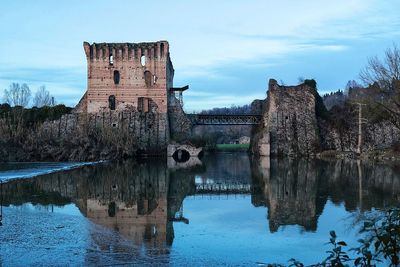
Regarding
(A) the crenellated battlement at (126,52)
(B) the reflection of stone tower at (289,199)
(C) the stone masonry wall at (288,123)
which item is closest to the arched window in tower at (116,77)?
(A) the crenellated battlement at (126,52)

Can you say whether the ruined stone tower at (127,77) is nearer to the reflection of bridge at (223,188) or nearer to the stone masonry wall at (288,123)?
the stone masonry wall at (288,123)

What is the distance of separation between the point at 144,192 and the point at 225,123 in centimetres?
2818

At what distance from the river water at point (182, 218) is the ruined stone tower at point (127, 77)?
22.7m

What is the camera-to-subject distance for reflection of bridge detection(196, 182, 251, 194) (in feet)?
55.9

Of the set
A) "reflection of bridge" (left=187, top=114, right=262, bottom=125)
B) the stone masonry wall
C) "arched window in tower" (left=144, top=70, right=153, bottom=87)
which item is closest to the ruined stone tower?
"arched window in tower" (left=144, top=70, right=153, bottom=87)

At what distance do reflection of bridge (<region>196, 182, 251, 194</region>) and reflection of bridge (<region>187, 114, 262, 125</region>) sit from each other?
2496 cm

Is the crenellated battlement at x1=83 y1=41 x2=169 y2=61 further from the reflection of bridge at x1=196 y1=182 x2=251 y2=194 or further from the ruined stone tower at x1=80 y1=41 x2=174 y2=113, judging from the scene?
the reflection of bridge at x1=196 y1=182 x2=251 y2=194

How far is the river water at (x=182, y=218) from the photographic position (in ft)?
25.6

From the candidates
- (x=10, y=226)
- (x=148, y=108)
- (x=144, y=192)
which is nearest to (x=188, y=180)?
(x=144, y=192)

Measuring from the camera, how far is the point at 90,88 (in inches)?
1673

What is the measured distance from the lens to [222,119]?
146 feet

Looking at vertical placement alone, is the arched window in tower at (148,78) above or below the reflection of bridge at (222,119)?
above

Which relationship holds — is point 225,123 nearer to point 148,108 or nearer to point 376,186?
point 148,108

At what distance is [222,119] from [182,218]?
33.5m
